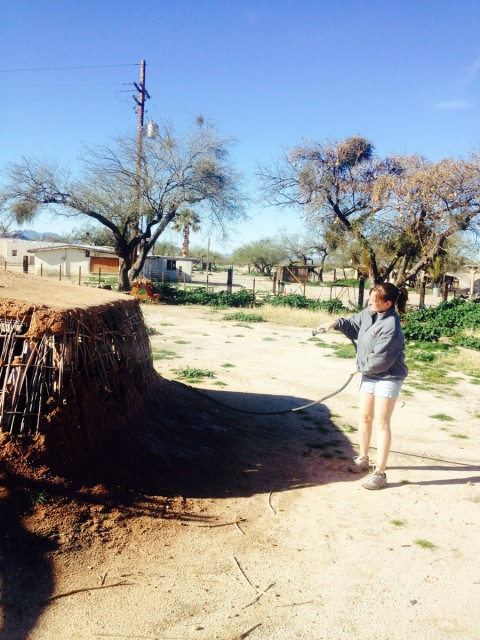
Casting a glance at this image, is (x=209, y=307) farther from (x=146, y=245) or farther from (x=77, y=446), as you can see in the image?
(x=77, y=446)

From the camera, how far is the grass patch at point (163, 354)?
10.1 metres

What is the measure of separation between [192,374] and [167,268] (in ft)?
137

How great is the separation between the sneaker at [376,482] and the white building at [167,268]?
1634 inches

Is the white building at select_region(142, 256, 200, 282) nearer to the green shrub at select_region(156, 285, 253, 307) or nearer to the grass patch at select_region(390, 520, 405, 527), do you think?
the green shrub at select_region(156, 285, 253, 307)

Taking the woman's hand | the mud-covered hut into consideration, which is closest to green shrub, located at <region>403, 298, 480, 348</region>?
the woman's hand

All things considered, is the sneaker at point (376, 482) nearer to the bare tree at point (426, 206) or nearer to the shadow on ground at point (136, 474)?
the shadow on ground at point (136, 474)

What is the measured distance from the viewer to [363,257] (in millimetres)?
20500

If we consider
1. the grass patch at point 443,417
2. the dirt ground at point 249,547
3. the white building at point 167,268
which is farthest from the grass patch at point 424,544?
the white building at point 167,268

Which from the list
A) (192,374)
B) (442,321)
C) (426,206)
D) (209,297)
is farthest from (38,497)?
(209,297)

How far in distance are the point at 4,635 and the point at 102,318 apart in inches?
96.9

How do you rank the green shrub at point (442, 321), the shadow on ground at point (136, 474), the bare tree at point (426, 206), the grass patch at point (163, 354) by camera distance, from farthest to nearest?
the bare tree at point (426, 206), the green shrub at point (442, 321), the grass patch at point (163, 354), the shadow on ground at point (136, 474)

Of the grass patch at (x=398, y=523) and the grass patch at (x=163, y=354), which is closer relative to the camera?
the grass patch at (x=398, y=523)

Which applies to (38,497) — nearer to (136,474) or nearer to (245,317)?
(136,474)

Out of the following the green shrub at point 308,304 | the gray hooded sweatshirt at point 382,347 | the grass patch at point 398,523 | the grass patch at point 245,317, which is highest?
the gray hooded sweatshirt at point 382,347
